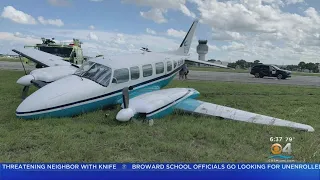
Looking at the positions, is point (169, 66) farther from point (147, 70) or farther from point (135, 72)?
point (135, 72)

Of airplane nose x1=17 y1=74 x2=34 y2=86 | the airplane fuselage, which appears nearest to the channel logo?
the airplane fuselage

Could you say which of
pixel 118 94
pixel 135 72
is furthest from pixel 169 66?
pixel 118 94

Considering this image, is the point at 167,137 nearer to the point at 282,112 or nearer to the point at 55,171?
the point at 55,171

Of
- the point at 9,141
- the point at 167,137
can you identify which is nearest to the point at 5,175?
the point at 9,141

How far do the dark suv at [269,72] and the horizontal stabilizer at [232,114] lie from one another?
29926mm

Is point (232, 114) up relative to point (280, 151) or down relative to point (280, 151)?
up

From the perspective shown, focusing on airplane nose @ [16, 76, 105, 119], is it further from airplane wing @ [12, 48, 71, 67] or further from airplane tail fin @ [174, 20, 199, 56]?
airplane tail fin @ [174, 20, 199, 56]

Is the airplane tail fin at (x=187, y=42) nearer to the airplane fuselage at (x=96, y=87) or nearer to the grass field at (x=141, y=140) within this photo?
the airplane fuselage at (x=96, y=87)

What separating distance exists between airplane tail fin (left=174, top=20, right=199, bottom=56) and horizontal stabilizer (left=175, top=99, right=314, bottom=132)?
7.65 meters

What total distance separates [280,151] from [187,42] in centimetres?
1404

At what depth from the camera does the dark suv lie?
123 feet

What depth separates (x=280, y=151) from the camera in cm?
626

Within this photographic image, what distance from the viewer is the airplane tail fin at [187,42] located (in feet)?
60.8

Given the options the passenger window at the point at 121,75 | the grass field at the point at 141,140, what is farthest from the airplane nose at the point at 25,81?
the passenger window at the point at 121,75
